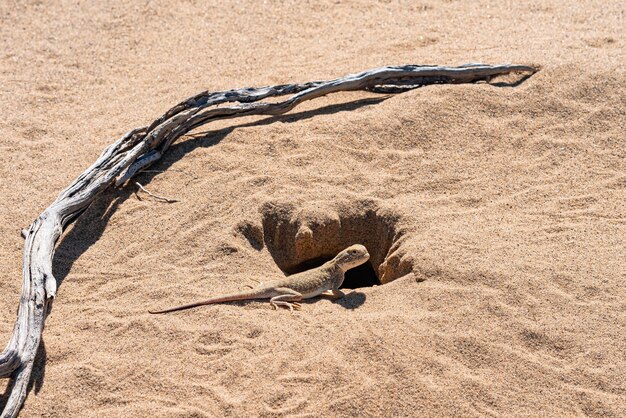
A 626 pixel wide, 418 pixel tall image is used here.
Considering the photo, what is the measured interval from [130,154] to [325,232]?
1.87 meters

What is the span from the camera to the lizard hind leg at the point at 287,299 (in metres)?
5.98

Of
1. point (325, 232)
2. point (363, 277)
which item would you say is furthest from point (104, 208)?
point (363, 277)

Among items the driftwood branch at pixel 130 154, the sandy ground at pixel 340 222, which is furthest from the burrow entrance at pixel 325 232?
the driftwood branch at pixel 130 154

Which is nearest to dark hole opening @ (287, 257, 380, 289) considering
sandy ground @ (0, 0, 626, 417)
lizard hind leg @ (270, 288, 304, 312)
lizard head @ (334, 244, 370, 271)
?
sandy ground @ (0, 0, 626, 417)

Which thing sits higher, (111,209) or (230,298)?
(111,209)

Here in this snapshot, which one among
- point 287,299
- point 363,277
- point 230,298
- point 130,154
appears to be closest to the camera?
point 230,298

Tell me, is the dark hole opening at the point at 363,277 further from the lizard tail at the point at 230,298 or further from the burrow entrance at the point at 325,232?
the lizard tail at the point at 230,298

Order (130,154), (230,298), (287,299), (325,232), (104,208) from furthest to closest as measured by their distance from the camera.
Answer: (130,154) < (104,208) < (325,232) < (287,299) < (230,298)

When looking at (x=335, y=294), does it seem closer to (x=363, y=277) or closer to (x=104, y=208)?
(x=363, y=277)

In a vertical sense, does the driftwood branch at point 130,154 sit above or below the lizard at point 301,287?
above

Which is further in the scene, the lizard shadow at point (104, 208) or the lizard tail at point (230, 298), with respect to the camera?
the lizard tail at point (230, 298)

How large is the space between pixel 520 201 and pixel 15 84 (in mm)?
5805

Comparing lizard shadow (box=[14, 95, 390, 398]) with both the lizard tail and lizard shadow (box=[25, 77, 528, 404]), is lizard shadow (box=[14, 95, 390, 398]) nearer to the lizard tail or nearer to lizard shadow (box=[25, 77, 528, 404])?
lizard shadow (box=[25, 77, 528, 404])

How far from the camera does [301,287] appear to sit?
6109 millimetres
